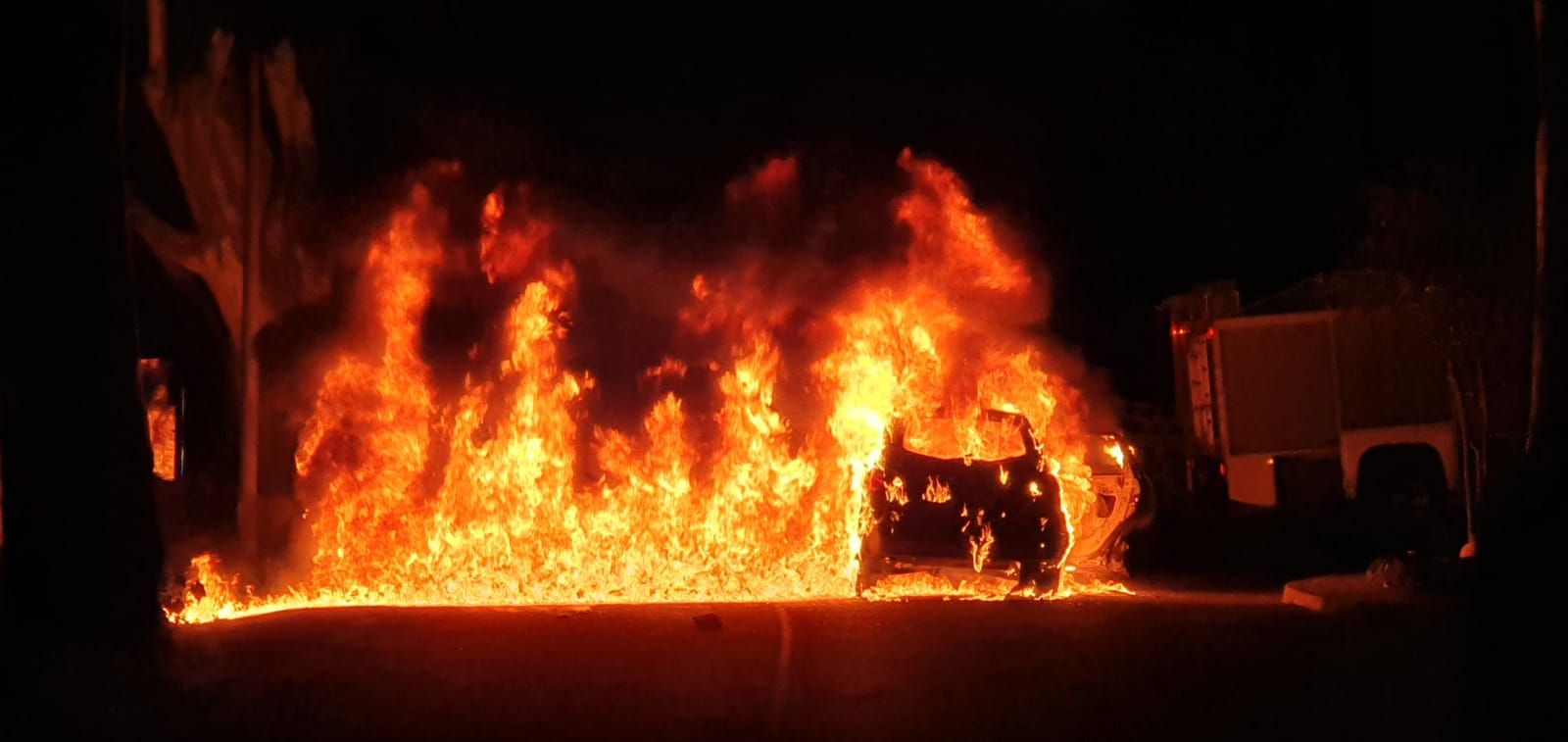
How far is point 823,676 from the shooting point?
931 centimetres

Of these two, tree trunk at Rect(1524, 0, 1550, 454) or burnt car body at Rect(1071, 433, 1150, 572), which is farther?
burnt car body at Rect(1071, 433, 1150, 572)

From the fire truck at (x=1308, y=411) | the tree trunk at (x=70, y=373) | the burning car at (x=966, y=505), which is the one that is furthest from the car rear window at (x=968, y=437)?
the fire truck at (x=1308, y=411)

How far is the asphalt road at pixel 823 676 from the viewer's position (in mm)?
8148

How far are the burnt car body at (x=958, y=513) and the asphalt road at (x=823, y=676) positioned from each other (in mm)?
1924

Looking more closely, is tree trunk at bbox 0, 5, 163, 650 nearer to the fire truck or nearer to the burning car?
the burning car

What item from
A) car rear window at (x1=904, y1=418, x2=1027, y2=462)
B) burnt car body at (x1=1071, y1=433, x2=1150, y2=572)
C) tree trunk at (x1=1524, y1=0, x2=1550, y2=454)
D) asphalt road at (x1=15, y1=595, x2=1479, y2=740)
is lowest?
asphalt road at (x1=15, y1=595, x2=1479, y2=740)

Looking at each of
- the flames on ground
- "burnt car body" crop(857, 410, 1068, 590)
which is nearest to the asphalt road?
"burnt car body" crop(857, 410, 1068, 590)

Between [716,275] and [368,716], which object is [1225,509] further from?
[368,716]

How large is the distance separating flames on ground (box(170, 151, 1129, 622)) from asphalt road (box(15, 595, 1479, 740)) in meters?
3.34

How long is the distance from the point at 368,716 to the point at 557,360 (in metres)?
8.49

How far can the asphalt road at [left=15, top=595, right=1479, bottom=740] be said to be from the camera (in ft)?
26.7

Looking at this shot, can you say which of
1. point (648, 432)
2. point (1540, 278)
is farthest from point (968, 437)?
point (1540, 278)

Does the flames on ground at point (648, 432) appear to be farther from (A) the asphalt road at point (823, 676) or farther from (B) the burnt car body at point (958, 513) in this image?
(A) the asphalt road at point (823, 676)

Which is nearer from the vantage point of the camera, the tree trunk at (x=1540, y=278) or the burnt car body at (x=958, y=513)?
the tree trunk at (x=1540, y=278)
